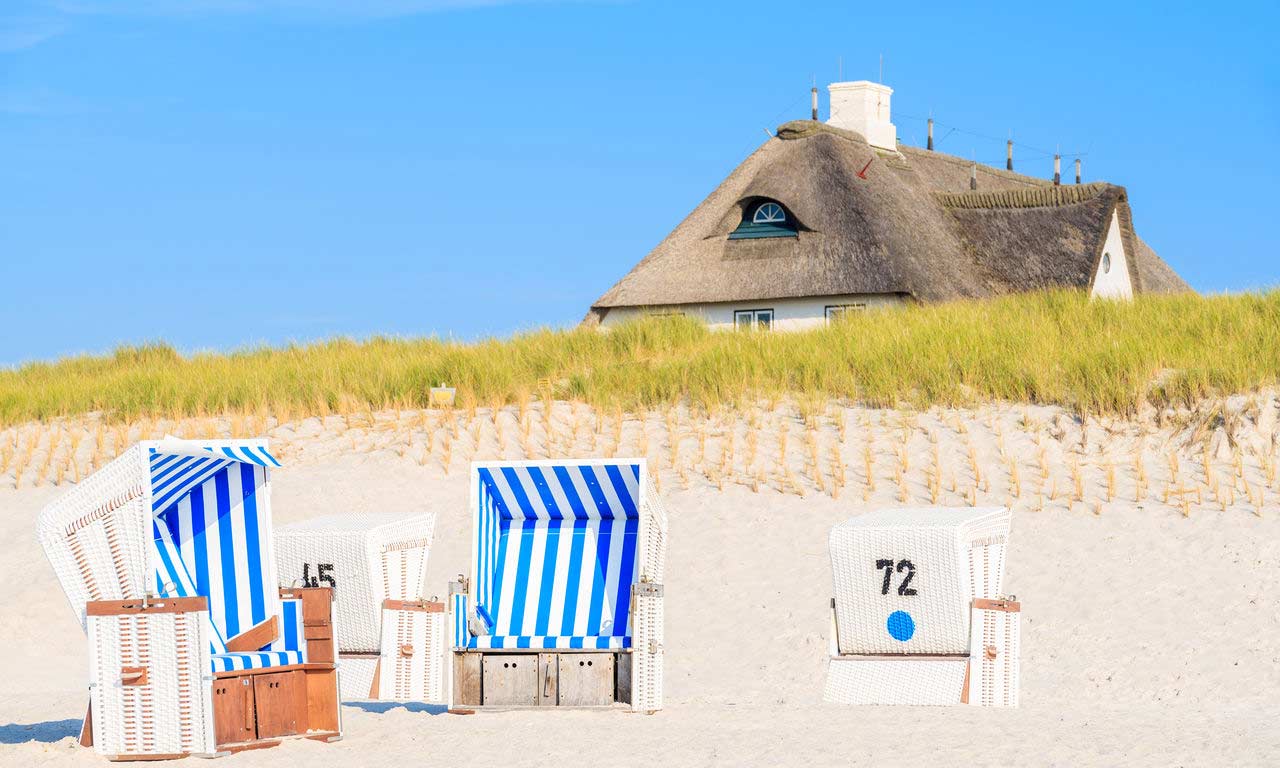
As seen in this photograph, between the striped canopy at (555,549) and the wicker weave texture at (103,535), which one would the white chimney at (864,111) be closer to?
the striped canopy at (555,549)

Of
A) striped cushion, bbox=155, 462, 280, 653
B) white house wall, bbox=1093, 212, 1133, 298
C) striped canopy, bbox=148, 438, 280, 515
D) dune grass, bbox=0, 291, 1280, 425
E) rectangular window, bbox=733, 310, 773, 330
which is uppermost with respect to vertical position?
white house wall, bbox=1093, 212, 1133, 298

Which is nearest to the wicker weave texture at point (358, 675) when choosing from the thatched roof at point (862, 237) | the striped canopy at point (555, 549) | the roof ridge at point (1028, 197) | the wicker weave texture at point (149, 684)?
the striped canopy at point (555, 549)

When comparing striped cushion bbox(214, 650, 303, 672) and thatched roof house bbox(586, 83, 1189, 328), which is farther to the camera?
thatched roof house bbox(586, 83, 1189, 328)

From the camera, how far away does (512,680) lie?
8.63 meters

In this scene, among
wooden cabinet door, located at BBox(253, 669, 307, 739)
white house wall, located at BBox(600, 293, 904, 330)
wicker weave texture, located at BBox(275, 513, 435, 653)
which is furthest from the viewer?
white house wall, located at BBox(600, 293, 904, 330)

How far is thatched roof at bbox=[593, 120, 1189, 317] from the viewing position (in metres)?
24.7

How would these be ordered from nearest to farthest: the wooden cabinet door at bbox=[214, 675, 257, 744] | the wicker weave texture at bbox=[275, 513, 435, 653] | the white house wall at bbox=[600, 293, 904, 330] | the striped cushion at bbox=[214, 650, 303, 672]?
the wooden cabinet door at bbox=[214, 675, 257, 744] → the striped cushion at bbox=[214, 650, 303, 672] → the wicker weave texture at bbox=[275, 513, 435, 653] → the white house wall at bbox=[600, 293, 904, 330]

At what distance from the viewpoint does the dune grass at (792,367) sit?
52.3 feet

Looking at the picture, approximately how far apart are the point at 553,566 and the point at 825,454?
6977 millimetres

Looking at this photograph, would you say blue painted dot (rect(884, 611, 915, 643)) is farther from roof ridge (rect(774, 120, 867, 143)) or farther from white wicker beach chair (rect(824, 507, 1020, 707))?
roof ridge (rect(774, 120, 867, 143))

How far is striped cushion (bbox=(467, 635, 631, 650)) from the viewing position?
8609 millimetres

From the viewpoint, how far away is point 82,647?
12.9 m

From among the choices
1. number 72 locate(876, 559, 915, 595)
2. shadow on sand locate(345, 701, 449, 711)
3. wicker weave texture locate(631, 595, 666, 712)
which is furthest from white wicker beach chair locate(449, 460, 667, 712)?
number 72 locate(876, 559, 915, 595)

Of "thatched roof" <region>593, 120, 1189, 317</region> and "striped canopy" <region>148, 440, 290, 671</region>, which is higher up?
"thatched roof" <region>593, 120, 1189, 317</region>
